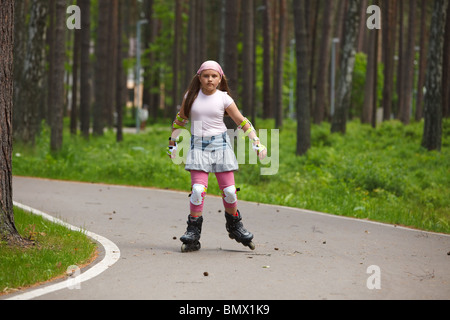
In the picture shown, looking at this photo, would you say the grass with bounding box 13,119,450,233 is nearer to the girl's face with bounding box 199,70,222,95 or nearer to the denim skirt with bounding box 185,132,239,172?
the denim skirt with bounding box 185,132,239,172

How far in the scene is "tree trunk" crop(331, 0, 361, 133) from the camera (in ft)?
85.0

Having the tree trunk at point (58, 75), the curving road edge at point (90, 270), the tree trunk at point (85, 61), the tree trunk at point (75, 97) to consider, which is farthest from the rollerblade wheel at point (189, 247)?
the tree trunk at point (75, 97)

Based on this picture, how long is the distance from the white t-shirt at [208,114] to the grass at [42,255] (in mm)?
1832

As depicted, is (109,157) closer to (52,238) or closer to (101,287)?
(52,238)

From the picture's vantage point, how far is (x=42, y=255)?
7.41m

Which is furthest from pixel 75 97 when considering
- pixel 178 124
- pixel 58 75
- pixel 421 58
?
pixel 421 58

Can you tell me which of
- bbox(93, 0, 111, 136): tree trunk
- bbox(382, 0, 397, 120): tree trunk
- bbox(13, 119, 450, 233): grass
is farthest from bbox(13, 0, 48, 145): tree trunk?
bbox(382, 0, 397, 120): tree trunk

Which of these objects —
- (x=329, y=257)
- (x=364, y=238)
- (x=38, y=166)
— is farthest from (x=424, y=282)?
(x=38, y=166)

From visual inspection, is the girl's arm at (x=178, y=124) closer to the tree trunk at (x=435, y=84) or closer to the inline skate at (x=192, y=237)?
the inline skate at (x=192, y=237)

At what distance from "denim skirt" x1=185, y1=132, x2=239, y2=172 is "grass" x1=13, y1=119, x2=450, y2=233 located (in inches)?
170

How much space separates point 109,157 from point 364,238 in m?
12.6

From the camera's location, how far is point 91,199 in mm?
13125

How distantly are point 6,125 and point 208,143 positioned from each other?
2.22 meters

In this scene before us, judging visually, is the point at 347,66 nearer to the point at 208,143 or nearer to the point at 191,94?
the point at 191,94
